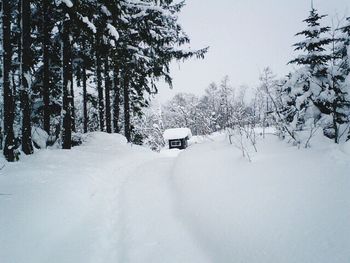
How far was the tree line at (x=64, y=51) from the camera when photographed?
8.29m

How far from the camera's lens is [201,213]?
4.25 meters

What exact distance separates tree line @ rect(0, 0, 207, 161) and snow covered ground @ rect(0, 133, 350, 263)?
294 cm

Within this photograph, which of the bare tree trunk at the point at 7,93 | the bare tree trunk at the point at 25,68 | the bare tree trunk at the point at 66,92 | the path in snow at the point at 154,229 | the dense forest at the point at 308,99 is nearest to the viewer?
the path in snow at the point at 154,229

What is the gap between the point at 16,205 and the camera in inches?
183

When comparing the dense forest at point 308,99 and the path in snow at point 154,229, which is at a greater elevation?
the dense forest at point 308,99

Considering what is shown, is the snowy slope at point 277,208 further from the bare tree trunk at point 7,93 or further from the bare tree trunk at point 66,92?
the bare tree trunk at point 66,92

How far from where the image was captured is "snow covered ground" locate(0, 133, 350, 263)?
111 inches

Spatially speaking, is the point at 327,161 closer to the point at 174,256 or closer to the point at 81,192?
the point at 174,256

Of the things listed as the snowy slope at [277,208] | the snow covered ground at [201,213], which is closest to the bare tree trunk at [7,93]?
the snow covered ground at [201,213]

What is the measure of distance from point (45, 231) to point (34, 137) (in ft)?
23.5

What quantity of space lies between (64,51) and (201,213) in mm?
9001

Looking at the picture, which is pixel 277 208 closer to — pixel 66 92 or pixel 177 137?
pixel 66 92

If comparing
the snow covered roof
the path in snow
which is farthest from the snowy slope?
the snow covered roof

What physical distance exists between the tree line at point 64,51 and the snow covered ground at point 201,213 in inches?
116
